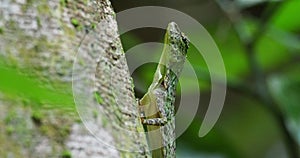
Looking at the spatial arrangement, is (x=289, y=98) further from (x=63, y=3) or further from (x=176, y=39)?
(x=63, y=3)

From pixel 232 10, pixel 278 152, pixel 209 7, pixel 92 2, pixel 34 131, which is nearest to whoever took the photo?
pixel 34 131

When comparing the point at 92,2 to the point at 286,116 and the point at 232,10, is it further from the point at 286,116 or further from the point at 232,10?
the point at 286,116

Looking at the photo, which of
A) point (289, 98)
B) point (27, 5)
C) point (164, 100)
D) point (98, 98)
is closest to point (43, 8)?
point (27, 5)

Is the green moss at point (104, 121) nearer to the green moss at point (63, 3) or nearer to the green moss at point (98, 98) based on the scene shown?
the green moss at point (98, 98)

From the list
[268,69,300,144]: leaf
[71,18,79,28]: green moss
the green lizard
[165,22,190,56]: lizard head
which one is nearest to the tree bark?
[71,18,79,28]: green moss

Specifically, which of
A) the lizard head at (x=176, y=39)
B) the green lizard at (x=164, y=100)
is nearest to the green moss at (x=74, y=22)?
the green lizard at (x=164, y=100)

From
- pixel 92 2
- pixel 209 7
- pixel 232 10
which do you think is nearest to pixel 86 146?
pixel 92 2

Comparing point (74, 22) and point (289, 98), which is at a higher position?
point (289, 98)

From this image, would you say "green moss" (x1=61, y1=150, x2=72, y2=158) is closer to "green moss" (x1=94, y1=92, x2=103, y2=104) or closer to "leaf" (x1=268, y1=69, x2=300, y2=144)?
"green moss" (x1=94, y1=92, x2=103, y2=104)
